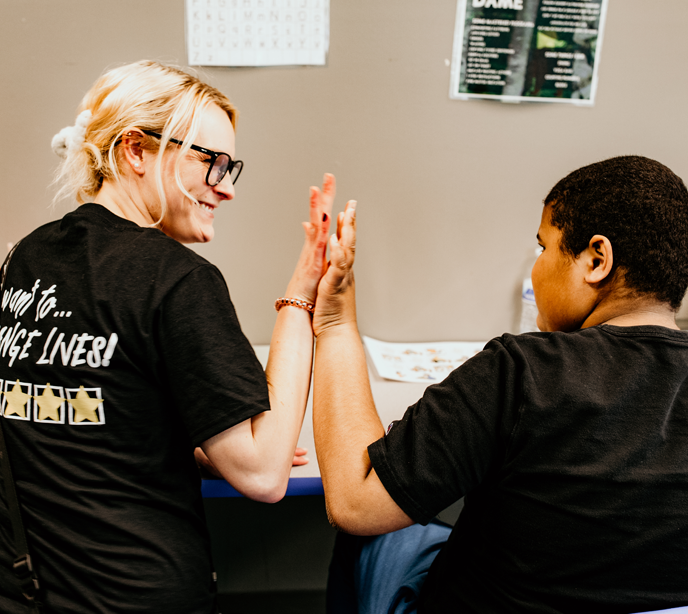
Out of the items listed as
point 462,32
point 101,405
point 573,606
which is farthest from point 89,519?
point 462,32

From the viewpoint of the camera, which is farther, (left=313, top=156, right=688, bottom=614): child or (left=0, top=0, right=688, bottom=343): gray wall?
(left=0, top=0, right=688, bottom=343): gray wall

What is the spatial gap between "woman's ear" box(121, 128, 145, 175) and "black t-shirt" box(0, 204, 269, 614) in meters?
0.19

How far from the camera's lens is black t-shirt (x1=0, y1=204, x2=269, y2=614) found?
677mm

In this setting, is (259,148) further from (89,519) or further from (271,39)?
(89,519)

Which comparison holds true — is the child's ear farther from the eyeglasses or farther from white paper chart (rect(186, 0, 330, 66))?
white paper chart (rect(186, 0, 330, 66))

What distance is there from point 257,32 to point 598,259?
113 cm

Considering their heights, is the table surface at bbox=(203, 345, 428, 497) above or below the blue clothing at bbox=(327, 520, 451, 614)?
above

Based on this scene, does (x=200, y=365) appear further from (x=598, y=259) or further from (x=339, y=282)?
(x=598, y=259)

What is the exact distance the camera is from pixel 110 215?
79 centimetres

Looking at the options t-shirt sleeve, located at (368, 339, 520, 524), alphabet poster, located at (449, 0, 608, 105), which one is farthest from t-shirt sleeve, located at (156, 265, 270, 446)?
alphabet poster, located at (449, 0, 608, 105)

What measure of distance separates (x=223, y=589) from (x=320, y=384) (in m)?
1.08

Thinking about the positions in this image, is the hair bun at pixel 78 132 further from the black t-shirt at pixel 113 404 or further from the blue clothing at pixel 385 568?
the blue clothing at pixel 385 568

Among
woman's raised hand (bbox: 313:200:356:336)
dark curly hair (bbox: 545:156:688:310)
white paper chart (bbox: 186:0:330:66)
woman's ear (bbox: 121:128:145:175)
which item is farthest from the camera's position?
white paper chart (bbox: 186:0:330:66)

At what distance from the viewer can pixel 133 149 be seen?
85 cm
